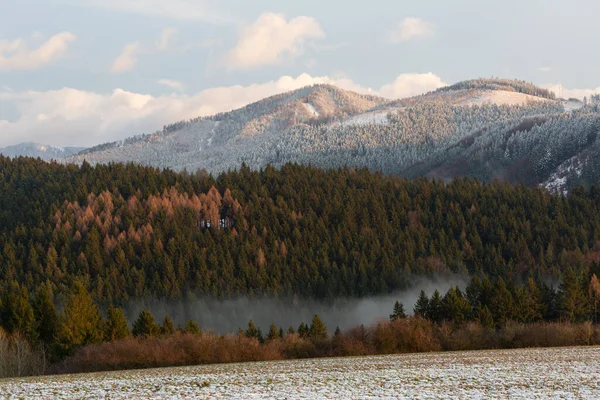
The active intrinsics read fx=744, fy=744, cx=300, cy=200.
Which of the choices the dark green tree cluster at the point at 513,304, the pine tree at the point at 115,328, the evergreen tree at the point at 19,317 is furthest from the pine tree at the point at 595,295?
the evergreen tree at the point at 19,317

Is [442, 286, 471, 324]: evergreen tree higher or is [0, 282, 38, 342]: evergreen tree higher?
[0, 282, 38, 342]: evergreen tree

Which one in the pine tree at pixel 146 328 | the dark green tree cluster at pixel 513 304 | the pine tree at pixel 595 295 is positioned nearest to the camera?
the pine tree at pixel 146 328

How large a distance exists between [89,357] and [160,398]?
69.5 m

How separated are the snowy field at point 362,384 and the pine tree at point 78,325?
6061 cm

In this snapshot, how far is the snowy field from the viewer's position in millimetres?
42875

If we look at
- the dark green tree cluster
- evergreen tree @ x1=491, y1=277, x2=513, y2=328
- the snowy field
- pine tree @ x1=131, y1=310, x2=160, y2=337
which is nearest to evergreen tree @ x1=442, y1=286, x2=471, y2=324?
the dark green tree cluster

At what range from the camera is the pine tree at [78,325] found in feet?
374

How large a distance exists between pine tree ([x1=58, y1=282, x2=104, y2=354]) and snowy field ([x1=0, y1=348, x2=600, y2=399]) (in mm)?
60605

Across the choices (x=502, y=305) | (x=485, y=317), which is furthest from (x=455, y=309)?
(x=502, y=305)

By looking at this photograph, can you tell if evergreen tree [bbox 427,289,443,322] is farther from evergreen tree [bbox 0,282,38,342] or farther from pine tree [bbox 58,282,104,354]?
evergreen tree [bbox 0,282,38,342]

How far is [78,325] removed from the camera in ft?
380

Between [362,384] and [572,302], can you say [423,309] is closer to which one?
[572,302]

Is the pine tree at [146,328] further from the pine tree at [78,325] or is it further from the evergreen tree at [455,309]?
the evergreen tree at [455,309]

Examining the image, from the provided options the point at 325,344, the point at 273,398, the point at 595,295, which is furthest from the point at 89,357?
the point at 595,295
